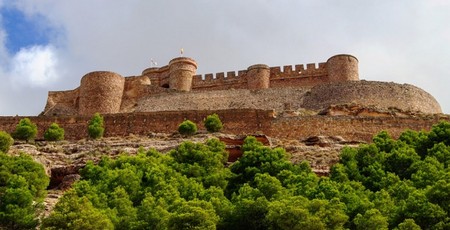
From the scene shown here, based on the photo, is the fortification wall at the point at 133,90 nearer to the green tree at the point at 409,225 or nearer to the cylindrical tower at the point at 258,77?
the cylindrical tower at the point at 258,77

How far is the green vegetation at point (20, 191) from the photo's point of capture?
86.2 ft

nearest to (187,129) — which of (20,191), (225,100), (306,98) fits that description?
(225,100)

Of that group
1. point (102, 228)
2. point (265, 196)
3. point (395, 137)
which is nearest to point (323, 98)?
point (395, 137)

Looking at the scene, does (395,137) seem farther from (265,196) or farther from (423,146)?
(265,196)

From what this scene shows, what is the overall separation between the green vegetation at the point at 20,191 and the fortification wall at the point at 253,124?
10975 mm

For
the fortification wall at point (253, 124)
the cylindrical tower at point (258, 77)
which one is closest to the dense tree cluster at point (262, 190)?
the fortification wall at point (253, 124)

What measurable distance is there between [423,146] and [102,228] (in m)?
15.9

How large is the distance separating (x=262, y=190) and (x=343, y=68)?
2451 cm

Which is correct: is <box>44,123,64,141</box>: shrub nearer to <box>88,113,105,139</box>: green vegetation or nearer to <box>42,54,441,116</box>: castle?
<box>88,113,105,139</box>: green vegetation

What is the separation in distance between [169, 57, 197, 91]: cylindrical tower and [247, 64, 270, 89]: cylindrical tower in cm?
420

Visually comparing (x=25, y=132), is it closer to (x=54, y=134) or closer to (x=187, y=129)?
(x=54, y=134)

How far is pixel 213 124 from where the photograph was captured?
40031 mm

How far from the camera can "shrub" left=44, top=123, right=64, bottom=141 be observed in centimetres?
3975

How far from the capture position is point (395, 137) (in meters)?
39.9
